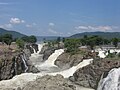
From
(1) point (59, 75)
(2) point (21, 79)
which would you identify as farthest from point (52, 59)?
(1) point (59, 75)

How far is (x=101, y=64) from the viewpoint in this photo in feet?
143

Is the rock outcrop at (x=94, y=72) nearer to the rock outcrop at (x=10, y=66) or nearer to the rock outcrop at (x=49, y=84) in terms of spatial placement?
the rock outcrop at (x=10, y=66)

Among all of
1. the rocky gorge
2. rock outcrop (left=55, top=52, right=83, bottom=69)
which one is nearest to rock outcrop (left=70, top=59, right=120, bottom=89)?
the rocky gorge

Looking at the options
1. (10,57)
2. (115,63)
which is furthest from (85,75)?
(10,57)

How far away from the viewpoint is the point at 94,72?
43.8m

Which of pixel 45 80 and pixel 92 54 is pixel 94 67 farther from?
pixel 92 54

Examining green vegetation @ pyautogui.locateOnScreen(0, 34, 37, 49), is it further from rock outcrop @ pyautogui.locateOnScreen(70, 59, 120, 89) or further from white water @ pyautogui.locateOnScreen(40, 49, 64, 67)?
rock outcrop @ pyautogui.locateOnScreen(70, 59, 120, 89)

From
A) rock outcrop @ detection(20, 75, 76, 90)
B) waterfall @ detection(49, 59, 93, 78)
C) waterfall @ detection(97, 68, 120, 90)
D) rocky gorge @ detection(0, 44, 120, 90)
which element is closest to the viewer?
rock outcrop @ detection(20, 75, 76, 90)

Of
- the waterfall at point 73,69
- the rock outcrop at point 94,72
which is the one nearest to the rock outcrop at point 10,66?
the waterfall at point 73,69

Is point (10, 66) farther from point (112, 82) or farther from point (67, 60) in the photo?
point (112, 82)

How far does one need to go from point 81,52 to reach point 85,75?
77.8ft

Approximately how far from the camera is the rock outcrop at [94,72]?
42500 mm

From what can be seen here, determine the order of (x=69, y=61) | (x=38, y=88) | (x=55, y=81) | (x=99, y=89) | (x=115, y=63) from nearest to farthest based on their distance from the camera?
1. (x=38, y=88)
2. (x=55, y=81)
3. (x=99, y=89)
4. (x=115, y=63)
5. (x=69, y=61)

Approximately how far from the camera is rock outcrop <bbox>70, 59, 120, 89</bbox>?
4250 centimetres
